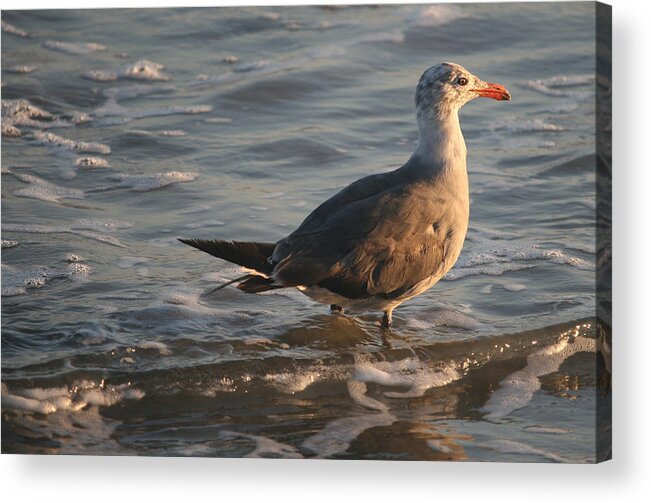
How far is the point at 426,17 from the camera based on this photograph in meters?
6.20

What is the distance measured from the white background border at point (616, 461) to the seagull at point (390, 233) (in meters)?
0.72

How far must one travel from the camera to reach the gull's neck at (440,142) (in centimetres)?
609

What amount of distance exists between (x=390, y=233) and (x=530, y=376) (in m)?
0.90

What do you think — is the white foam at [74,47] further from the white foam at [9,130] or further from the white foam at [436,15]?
the white foam at [436,15]

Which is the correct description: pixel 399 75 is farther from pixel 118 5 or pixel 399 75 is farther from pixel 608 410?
pixel 608 410

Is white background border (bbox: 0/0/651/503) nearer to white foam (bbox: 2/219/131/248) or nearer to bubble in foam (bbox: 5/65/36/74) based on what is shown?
white foam (bbox: 2/219/131/248)

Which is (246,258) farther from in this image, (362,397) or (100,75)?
(100,75)

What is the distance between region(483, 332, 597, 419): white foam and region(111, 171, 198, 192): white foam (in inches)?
79.4

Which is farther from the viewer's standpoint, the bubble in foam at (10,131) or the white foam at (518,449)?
the bubble in foam at (10,131)

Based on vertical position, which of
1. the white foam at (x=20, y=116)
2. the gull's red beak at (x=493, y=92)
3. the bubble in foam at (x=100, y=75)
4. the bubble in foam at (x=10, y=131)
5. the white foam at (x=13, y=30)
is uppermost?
the white foam at (x=13, y=30)

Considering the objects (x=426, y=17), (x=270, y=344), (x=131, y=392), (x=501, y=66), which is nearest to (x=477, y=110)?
(x=501, y=66)

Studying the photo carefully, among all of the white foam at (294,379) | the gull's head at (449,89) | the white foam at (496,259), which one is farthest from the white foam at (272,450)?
the gull's head at (449,89)

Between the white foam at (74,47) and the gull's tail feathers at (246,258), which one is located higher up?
the white foam at (74,47)

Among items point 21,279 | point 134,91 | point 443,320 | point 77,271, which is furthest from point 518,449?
point 134,91
